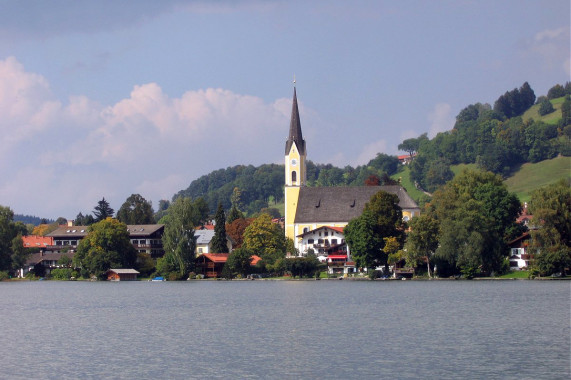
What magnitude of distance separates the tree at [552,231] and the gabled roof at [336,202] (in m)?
37.4

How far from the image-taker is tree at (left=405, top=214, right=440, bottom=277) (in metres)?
84.4

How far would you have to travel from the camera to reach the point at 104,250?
106 meters

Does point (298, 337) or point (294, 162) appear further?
point (294, 162)

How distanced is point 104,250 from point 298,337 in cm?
7239

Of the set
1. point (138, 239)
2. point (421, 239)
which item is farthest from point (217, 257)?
point (421, 239)

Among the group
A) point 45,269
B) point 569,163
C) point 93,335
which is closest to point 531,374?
point 93,335

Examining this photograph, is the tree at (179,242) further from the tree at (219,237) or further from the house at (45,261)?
the house at (45,261)

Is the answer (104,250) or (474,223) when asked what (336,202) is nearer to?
(104,250)

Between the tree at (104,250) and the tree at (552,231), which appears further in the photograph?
the tree at (104,250)

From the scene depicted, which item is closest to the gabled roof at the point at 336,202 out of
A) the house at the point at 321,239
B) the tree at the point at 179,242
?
the house at the point at 321,239

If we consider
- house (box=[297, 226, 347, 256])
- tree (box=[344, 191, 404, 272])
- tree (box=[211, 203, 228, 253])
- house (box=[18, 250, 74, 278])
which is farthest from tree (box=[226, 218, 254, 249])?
tree (box=[344, 191, 404, 272])

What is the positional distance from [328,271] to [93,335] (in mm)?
62319

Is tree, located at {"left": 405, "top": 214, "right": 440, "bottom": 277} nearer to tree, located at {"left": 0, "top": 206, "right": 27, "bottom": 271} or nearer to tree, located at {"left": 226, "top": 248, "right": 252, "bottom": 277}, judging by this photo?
tree, located at {"left": 226, "top": 248, "right": 252, "bottom": 277}

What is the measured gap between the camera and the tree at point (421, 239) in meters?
84.4
